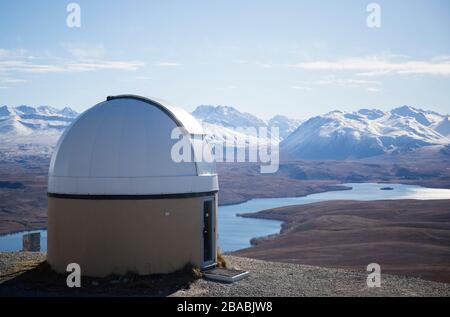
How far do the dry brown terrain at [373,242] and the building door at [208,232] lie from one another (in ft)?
23.2

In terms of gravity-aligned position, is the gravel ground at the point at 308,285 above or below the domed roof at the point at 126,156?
below

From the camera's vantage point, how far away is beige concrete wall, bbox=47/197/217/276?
13.2m

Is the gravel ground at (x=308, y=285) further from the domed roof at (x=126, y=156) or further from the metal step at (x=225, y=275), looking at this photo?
the domed roof at (x=126, y=156)

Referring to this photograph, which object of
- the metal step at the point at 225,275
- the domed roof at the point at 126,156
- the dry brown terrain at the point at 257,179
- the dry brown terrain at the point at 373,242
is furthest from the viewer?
the dry brown terrain at the point at 257,179

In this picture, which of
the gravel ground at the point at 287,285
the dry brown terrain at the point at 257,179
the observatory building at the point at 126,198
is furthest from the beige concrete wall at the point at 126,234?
the dry brown terrain at the point at 257,179

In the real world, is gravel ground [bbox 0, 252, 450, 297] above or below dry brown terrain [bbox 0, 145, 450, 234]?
above

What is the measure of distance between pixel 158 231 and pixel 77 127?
12.6 ft

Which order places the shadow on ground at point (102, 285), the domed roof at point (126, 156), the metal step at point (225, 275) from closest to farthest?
1. the shadow on ground at point (102, 285)
2. the domed roof at point (126, 156)
3. the metal step at point (225, 275)

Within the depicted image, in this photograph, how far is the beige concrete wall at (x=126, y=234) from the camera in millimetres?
13195

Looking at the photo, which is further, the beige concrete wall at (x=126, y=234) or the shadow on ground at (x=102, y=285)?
the beige concrete wall at (x=126, y=234)

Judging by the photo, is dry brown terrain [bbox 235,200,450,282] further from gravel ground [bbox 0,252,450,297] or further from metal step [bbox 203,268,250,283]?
metal step [bbox 203,268,250,283]

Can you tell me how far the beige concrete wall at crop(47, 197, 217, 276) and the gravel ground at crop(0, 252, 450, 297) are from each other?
3.10 feet

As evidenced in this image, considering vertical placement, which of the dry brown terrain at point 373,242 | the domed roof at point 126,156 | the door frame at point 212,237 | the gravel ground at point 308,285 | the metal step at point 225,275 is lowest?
the dry brown terrain at point 373,242

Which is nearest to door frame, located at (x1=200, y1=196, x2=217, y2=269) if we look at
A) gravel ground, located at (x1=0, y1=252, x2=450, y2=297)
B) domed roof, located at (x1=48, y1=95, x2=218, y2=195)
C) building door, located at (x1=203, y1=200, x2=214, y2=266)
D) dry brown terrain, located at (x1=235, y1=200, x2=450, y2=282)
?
building door, located at (x1=203, y1=200, x2=214, y2=266)
